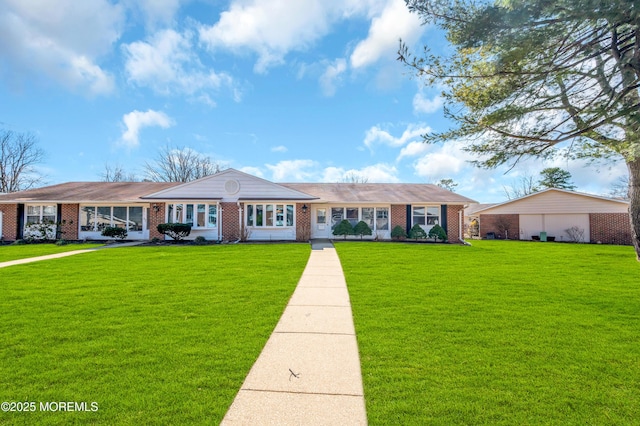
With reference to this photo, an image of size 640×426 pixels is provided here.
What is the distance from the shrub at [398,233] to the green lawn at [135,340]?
40.6 feet

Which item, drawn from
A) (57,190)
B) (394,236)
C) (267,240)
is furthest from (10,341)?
(57,190)

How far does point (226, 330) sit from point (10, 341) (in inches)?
108

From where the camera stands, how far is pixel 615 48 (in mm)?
5691

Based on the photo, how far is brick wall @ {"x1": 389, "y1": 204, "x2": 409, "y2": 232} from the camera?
20198 mm

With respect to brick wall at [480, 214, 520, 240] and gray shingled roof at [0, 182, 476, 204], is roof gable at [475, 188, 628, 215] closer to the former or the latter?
brick wall at [480, 214, 520, 240]

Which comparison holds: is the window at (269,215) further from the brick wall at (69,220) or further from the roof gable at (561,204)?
the roof gable at (561,204)

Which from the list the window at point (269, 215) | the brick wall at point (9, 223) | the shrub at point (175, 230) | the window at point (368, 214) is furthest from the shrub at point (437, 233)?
the brick wall at point (9, 223)

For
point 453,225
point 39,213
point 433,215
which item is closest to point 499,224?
point 453,225

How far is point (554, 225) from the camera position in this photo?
2436cm

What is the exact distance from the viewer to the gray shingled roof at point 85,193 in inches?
752

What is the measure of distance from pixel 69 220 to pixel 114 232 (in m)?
3.75

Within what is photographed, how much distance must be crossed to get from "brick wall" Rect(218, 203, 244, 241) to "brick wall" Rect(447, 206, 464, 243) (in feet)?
44.3

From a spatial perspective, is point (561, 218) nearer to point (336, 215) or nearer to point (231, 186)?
point (336, 215)

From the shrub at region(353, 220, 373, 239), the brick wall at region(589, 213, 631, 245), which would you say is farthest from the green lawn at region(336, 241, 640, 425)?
the brick wall at region(589, 213, 631, 245)
